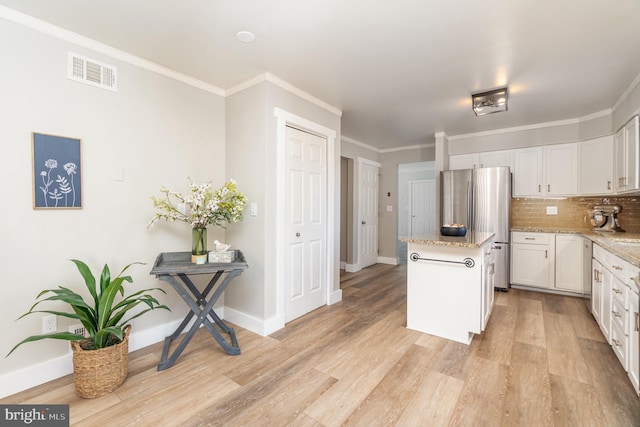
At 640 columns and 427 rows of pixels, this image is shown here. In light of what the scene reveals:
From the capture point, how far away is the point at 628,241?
9.17 feet

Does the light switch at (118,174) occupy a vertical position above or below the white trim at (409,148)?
below

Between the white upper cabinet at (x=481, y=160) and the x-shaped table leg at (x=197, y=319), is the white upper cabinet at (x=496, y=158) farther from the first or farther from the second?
the x-shaped table leg at (x=197, y=319)

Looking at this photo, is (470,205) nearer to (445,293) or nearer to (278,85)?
(445,293)

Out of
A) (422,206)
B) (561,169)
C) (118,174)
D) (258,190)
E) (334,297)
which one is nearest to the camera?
(118,174)

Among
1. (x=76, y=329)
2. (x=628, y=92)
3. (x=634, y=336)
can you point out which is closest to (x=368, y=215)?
(x=628, y=92)

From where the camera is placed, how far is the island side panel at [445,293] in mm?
2543

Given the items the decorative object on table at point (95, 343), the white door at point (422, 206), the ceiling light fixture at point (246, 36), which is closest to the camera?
the decorative object on table at point (95, 343)

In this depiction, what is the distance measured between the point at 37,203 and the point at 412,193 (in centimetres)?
661

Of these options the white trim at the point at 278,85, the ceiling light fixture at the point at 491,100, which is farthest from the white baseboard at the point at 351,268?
the ceiling light fixture at the point at 491,100

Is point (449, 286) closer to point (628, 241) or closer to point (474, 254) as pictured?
point (474, 254)

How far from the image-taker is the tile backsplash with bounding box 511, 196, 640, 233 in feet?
12.5

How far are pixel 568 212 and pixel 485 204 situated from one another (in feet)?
4.07

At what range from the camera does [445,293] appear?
2.69 m

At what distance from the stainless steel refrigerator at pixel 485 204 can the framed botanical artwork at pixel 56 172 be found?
14.3 feet
